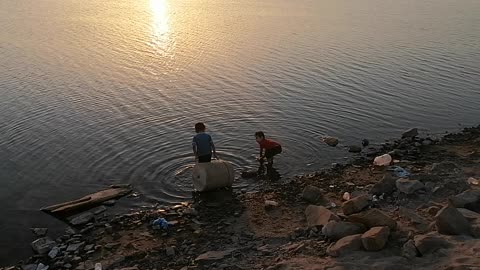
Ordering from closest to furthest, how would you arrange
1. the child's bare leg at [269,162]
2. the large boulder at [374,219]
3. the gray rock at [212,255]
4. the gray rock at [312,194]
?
the large boulder at [374,219], the gray rock at [212,255], the gray rock at [312,194], the child's bare leg at [269,162]

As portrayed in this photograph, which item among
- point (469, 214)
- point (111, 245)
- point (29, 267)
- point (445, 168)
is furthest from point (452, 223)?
point (29, 267)

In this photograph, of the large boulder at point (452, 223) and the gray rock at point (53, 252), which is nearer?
the large boulder at point (452, 223)

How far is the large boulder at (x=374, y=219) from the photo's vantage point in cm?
1098

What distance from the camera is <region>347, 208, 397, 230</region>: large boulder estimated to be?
11.0 m

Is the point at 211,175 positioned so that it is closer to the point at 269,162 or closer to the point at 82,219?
the point at 269,162

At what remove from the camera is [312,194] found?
14414 millimetres

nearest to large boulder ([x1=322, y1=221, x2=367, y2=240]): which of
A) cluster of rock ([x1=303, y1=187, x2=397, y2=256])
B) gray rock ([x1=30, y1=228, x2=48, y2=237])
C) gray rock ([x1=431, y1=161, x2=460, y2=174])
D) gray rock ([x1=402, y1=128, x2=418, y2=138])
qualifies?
cluster of rock ([x1=303, y1=187, x2=397, y2=256])

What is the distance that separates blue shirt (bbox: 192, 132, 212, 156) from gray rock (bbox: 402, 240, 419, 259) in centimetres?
724

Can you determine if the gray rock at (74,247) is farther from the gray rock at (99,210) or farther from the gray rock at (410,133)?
the gray rock at (410,133)

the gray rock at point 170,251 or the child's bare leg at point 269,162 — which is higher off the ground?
the child's bare leg at point 269,162

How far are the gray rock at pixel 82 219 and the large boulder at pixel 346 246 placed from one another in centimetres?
738

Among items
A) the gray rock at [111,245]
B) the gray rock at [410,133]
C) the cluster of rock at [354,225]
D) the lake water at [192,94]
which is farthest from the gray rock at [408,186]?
the gray rock at [111,245]

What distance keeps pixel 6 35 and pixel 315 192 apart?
37.4 metres

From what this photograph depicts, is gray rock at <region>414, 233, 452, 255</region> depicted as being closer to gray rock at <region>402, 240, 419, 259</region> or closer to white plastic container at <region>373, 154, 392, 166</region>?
gray rock at <region>402, 240, 419, 259</region>
